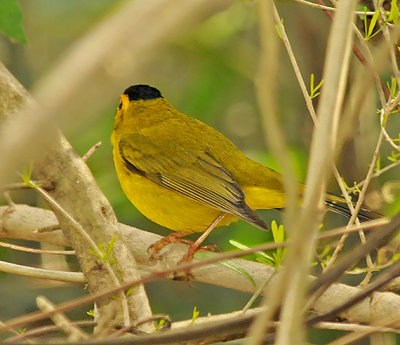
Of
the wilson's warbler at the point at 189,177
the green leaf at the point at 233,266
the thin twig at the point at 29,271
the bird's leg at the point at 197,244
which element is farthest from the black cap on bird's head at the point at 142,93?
the thin twig at the point at 29,271

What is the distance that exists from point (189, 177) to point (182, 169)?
0.05m

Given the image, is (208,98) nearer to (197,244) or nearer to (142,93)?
(142,93)

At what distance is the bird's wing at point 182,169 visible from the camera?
328cm

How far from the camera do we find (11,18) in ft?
5.28

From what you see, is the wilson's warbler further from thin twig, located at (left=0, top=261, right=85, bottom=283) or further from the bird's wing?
thin twig, located at (left=0, top=261, right=85, bottom=283)

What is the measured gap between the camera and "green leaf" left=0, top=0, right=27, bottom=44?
159cm

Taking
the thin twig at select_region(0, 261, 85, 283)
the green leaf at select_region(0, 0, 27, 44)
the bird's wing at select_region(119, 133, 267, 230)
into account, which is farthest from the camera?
the bird's wing at select_region(119, 133, 267, 230)

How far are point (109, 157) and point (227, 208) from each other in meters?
1.45

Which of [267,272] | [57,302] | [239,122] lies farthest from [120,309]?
[239,122]

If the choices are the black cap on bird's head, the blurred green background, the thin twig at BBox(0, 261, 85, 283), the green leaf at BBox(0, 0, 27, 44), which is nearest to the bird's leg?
the blurred green background

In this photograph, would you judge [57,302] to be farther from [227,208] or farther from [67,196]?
[67,196]

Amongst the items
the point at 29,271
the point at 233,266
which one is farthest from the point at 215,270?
the point at 29,271

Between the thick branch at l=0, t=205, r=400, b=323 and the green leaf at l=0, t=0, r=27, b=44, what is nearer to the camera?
the green leaf at l=0, t=0, r=27, b=44

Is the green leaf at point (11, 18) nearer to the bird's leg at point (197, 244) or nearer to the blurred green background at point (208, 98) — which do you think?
the bird's leg at point (197, 244)
